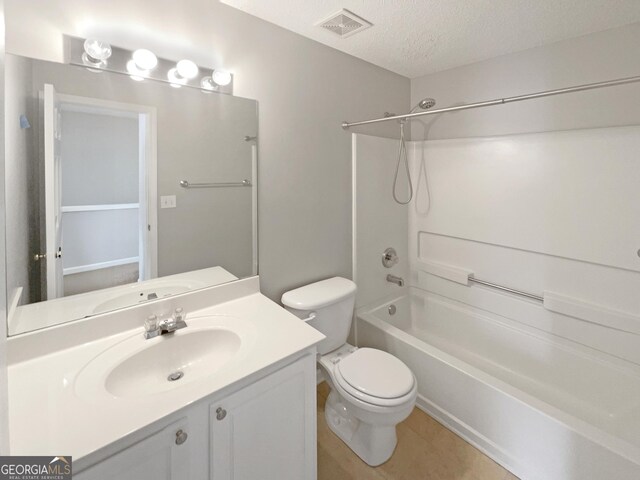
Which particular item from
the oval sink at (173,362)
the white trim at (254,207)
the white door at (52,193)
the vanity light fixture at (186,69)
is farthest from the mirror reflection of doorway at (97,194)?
the white trim at (254,207)

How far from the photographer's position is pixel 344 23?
67.6 inches

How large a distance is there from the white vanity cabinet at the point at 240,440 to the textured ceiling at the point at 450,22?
163cm

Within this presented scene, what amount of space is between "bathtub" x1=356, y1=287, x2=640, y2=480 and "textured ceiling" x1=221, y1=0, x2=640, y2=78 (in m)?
1.78

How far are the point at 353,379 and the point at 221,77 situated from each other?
5.31 ft

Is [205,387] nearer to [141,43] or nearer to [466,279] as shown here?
[141,43]

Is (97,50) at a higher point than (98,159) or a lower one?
higher

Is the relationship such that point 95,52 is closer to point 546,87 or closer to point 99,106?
point 99,106

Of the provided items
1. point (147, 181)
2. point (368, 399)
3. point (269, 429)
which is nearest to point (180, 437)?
point (269, 429)

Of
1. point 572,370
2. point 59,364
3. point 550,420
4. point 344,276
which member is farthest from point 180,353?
point 572,370

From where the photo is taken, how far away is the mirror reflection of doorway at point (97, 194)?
118cm

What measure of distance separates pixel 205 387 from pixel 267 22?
5.75 feet

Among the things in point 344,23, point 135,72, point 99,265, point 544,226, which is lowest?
point 99,265

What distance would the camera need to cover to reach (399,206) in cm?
264

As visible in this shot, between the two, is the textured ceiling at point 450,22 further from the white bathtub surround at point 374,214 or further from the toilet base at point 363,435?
the toilet base at point 363,435
